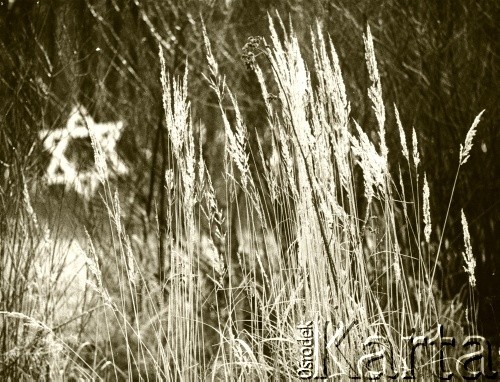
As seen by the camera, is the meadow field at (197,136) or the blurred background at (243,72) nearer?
the meadow field at (197,136)

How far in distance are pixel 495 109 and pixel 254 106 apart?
3.25 feet

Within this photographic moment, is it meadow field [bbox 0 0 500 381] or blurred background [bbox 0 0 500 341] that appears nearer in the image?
meadow field [bbox 0 0 500 381]

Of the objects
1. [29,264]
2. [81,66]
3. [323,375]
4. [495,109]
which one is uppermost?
[81,66]

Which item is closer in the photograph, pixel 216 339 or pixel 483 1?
pixel 216 339

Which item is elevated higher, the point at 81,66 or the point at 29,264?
the point at 81,66

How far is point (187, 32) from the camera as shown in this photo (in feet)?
7.22

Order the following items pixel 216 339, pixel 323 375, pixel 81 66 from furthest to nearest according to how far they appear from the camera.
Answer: pixel 81 66, pixel 216 339, pixel 323 375

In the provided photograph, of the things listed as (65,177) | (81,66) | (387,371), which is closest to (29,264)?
(65,177)

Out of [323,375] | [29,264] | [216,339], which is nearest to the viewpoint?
[323,375]

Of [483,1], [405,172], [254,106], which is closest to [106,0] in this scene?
[254,106]

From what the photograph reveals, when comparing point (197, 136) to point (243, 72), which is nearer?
point (197, 136)

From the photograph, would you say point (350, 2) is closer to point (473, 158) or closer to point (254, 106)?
point (254, 106)

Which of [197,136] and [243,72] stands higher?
[243,72]

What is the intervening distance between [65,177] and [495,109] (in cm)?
175
